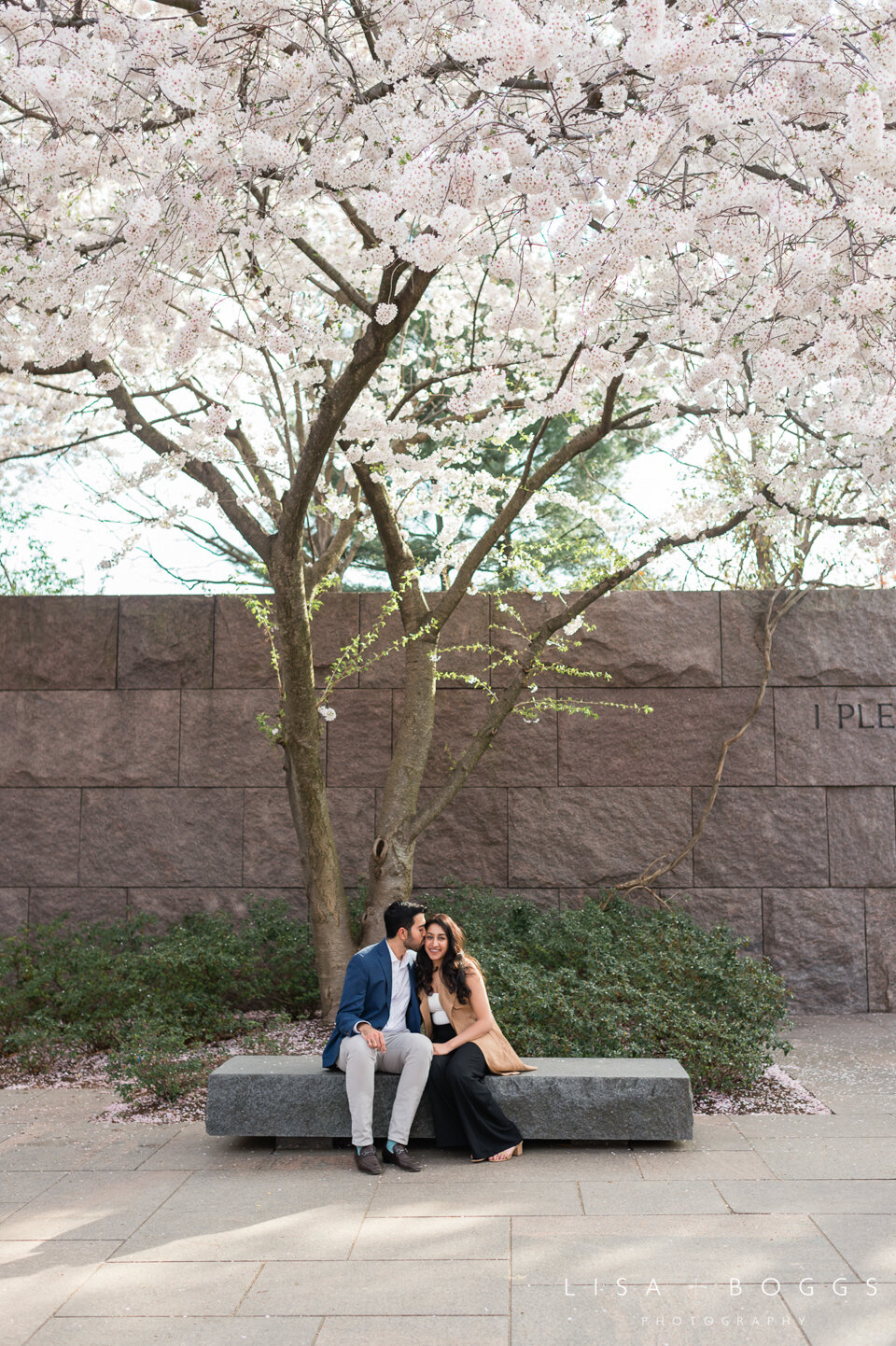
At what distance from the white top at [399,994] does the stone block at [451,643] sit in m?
3.45

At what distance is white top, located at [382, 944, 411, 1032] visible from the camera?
195 inches

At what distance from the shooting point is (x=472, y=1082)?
4.70 metres

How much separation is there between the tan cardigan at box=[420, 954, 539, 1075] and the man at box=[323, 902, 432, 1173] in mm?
101

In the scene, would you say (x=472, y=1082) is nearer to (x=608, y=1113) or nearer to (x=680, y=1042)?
(x=608, y=1113)

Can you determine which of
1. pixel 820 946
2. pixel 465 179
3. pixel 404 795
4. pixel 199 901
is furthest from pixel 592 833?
pixel 465 179

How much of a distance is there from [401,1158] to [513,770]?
3.88 m

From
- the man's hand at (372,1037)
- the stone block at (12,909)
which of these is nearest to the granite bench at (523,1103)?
the man's hand at (372,1037)

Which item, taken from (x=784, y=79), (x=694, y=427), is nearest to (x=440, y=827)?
(x=694, y=427)

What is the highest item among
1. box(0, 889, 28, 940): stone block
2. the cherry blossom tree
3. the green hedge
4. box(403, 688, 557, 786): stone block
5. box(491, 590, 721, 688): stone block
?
the cherry blossom tree

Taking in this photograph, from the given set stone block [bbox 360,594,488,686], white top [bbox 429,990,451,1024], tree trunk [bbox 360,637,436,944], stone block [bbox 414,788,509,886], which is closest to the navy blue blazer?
white top [bbox 429,990,451,1024]

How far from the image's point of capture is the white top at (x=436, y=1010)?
5.00 metres

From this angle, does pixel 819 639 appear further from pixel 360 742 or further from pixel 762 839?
pixel 360 742

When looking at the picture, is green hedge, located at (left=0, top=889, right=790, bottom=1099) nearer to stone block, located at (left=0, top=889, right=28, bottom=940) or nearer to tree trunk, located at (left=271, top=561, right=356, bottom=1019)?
stone block, located at (left=0, top=889, right=28, bottom=940)

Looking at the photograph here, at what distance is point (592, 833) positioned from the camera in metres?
Result: 8.05
